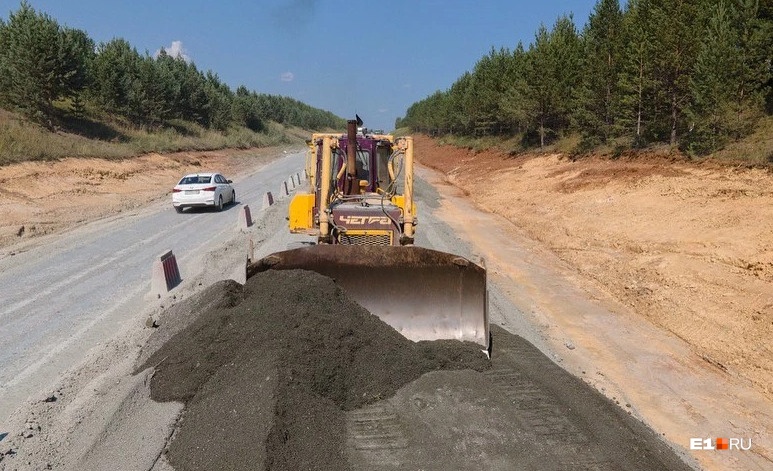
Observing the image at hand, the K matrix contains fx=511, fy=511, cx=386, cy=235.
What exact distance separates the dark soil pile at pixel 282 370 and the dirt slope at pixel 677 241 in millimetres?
5040

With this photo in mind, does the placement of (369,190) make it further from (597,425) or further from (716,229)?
(716,229)

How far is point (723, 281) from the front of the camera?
1091cm

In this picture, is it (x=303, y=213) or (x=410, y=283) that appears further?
(x=303, y=213)

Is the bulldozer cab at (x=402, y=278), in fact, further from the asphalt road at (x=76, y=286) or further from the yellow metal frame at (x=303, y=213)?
the asphalt road at (x=76, y=286)

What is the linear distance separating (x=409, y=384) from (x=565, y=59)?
35.2 m

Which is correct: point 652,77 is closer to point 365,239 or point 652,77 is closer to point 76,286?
point 365,239

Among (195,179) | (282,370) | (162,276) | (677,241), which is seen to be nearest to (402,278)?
(282,370)

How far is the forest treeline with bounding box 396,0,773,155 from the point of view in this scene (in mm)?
20438

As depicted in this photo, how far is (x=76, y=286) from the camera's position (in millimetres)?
10219

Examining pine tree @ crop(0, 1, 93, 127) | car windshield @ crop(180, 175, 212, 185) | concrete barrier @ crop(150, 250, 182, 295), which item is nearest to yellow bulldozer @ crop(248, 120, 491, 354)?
concrete barrier @ crop(150, 250, 182, 295)

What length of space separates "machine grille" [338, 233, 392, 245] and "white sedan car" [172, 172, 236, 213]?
1283 cm

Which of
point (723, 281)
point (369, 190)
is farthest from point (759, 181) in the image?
point (369, 190)

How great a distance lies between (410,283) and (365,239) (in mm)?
1979

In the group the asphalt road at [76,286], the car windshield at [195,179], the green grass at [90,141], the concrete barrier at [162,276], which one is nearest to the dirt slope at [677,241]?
the concrete barrier at [162,276]
